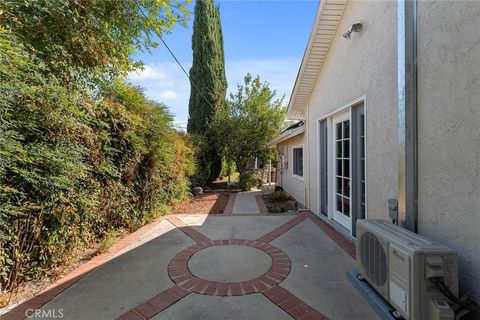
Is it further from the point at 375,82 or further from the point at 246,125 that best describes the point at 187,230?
the point at 246,125

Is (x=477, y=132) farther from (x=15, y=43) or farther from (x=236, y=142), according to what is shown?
(x=236, y=142)

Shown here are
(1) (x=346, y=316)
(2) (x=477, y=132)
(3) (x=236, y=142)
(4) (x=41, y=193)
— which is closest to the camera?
(2) (x=477, y=132)

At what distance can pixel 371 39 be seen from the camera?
4004 mm

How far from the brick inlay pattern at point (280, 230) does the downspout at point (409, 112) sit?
279 centimetres

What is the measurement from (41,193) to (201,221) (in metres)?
3.87

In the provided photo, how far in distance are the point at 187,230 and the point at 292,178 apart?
582 cm

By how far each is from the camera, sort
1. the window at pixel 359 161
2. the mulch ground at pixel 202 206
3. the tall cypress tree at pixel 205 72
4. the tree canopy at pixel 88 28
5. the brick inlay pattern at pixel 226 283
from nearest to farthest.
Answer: the brick inlay pattern at pixel 226 283 → the tree canopy at pixel 88 28 → the window at pixel 359 161 → the mulch ground at pixel 202 206 → the tall cypress tree at pixel 205 72

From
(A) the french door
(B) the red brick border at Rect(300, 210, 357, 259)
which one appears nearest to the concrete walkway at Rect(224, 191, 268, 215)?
(B) the red brick border at Rect(300, 210, 357, 259)

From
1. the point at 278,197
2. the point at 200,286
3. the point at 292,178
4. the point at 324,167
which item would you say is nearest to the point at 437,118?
the point at 200,286

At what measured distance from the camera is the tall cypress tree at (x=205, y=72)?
1414 cm

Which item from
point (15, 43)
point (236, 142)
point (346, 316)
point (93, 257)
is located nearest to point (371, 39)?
point (346, 316)

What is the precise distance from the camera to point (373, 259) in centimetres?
252

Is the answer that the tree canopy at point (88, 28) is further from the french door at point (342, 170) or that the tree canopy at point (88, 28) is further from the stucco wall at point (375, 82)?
the french door at point (342, 170)

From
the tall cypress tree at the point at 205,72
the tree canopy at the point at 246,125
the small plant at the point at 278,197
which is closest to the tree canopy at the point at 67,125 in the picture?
the small plant at the point at 278,197
